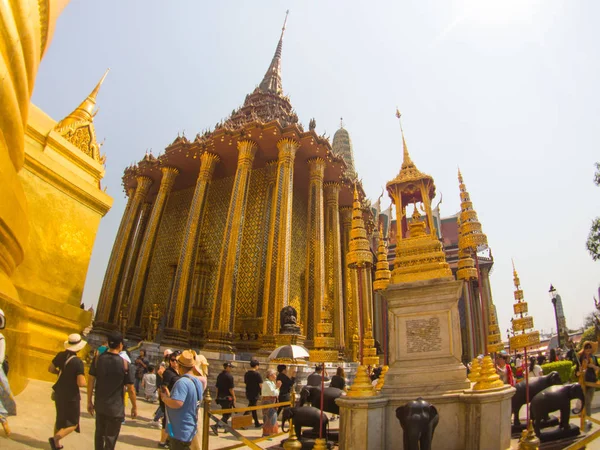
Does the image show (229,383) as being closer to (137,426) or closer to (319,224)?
(137,426)

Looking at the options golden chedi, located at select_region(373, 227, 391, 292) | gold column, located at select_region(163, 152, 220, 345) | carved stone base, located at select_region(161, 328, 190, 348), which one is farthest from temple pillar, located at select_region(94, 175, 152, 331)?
golden chedi, located at select_region(373, 227, 391, 292)

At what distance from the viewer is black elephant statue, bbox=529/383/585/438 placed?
4309 mm

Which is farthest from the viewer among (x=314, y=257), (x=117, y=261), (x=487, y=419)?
(x=117, y=261)

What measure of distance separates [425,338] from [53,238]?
14.1ft

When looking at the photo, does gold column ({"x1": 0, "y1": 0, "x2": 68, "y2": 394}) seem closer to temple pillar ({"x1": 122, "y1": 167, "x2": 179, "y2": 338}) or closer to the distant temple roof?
temple pillar ({"x1": 122, "y1": 167, "x2": 179, "y2": 338})

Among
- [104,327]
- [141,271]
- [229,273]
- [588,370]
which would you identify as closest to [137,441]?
[588,370]

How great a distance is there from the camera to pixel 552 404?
434 cm

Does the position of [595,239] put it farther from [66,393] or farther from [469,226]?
[66,393]

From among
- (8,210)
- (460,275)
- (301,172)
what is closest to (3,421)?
(8,210)

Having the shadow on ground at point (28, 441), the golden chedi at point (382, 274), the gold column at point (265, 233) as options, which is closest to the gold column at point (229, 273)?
the gold column at point (265, 233)

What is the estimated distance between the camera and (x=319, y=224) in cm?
1462

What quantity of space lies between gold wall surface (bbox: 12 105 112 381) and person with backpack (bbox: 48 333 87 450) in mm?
509

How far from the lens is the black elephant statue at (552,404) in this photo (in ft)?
14.1

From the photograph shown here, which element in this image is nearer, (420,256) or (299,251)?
(420,256)
